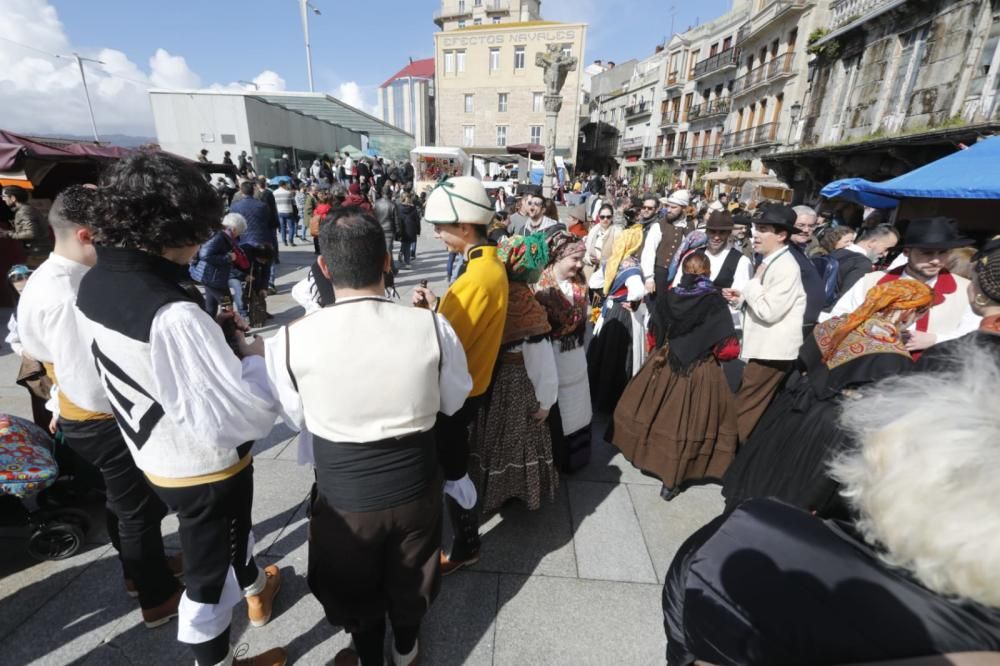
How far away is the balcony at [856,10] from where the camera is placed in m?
13.5

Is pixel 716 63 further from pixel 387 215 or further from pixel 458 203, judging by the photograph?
pixel 458 203

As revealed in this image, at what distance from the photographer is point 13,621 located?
6.57 feet

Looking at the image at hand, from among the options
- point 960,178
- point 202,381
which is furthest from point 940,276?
point 202,381

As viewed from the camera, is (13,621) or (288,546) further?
(288,546)

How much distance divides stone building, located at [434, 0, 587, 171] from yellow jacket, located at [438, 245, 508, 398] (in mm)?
35058

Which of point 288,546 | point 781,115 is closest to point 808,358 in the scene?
point 288,546

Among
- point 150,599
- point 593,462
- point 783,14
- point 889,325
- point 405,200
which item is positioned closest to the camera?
point 150,599

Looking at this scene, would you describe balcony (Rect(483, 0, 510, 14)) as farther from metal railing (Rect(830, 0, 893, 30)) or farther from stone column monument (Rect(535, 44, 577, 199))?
stone column monument (Rect(535, 44, 577, 199))

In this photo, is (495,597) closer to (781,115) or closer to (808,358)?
(808,358)

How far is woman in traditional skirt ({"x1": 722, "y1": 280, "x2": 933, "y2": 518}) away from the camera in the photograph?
2.11m

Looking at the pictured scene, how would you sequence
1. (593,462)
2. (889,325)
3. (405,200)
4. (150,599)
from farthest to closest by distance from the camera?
(405,200) → (593,462) → (889,325) → (150,599)

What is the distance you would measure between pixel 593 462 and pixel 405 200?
28.9 feet

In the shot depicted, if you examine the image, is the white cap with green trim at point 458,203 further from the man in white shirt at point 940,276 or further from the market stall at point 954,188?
the market stall at point 954,188

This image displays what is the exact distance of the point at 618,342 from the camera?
13.5 feet
